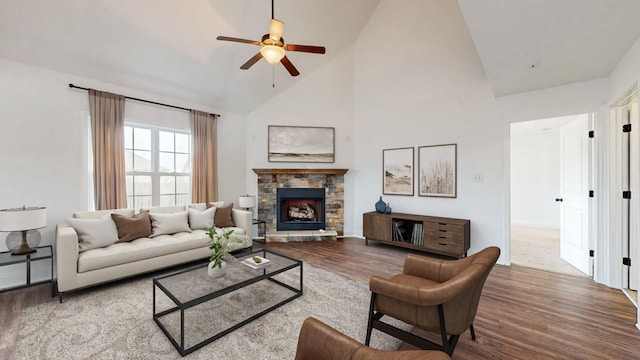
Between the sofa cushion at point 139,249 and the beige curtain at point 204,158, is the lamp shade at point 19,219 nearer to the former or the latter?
the sofa cushion at point 139,249

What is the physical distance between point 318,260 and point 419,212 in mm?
2088

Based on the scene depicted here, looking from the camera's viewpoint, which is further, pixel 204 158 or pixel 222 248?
pixel 204 158

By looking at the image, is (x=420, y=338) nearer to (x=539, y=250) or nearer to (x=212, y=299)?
(x=212, y=299)

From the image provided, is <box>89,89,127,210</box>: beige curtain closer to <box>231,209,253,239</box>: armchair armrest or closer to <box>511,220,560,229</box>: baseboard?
<box>231,209,253,239</box>: armchair armrest

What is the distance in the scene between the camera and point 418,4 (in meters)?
4.71

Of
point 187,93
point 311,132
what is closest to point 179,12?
point 187,93

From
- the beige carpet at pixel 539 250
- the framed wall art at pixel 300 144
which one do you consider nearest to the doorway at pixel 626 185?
the beige carpet at pixel 539 250

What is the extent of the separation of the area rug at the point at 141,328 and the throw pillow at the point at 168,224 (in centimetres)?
85

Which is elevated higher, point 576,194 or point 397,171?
point 397,171

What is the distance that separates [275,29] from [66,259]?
318 cm

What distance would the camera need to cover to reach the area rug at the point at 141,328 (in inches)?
76.1

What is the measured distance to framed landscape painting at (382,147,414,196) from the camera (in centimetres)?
489

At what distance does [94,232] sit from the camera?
3100mm

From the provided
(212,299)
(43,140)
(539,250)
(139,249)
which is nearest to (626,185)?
(539,250)
